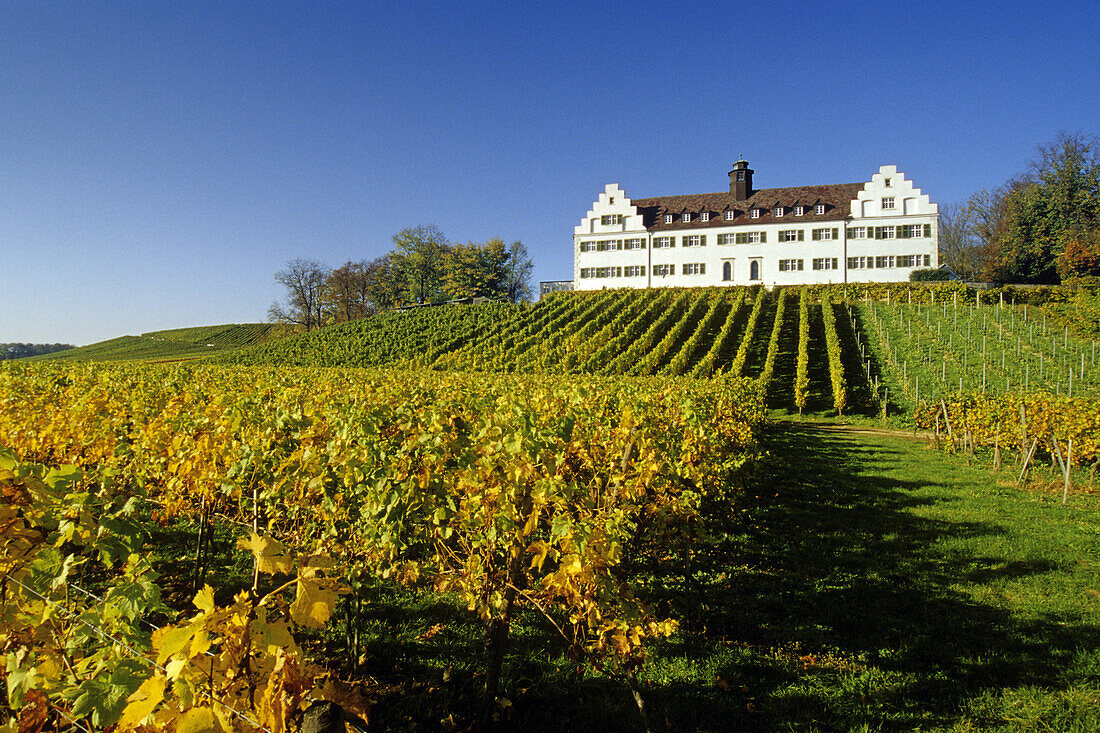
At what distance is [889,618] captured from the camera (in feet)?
16.2

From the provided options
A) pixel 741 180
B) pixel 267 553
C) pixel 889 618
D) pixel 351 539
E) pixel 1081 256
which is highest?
pixel 741 180

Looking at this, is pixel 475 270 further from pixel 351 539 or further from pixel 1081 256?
pixel 351 539

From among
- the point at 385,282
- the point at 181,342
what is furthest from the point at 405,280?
the point at 181,342

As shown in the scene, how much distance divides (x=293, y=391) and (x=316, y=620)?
6049 millimetres

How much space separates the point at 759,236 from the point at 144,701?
181ft

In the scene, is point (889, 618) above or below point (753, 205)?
below

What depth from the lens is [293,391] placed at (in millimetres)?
6895

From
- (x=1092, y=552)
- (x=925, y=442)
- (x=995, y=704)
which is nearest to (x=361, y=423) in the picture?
(x=995, y=704)

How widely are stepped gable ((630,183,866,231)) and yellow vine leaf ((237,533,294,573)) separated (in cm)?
5508

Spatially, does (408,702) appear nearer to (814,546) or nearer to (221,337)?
(814,546)

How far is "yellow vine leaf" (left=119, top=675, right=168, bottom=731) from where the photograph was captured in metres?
1.26

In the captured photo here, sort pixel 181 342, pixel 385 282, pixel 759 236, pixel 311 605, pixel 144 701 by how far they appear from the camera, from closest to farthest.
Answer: pixel 144 701, pixel 311 605, pixel 759 236, pixel 181 342, pixel 385 282

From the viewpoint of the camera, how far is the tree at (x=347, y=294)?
70.7 m

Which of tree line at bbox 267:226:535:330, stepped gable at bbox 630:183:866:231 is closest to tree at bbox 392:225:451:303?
tree line at bbox 267:226:535:330
